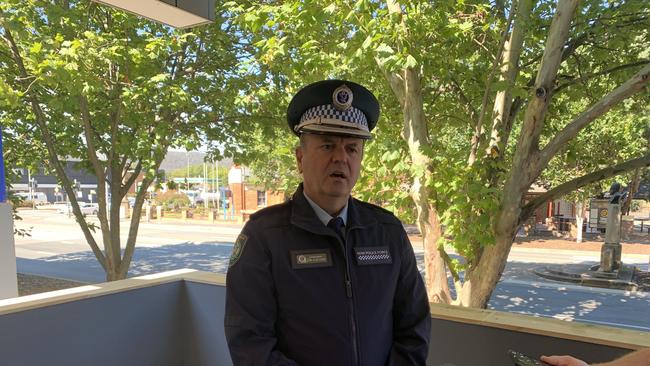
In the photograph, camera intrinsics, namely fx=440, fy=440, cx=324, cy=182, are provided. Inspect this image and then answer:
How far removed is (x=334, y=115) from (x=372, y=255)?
418mm

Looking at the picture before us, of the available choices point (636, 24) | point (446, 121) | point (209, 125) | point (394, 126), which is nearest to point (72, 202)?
point (209, 125)

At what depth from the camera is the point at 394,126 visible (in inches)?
160

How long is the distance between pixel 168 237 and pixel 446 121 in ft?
54.1

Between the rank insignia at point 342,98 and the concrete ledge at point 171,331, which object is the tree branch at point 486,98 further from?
the rank insignia at point 342,98

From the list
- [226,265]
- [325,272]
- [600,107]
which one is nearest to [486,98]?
[600,107]

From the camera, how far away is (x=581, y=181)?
118 inches

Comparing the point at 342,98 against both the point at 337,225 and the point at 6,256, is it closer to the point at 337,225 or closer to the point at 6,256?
the point at 337,225

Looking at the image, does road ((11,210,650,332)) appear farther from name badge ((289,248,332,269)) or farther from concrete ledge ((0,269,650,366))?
name badge ((289,248,332,269))

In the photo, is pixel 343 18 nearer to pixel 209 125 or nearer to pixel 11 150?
pixel 209 125

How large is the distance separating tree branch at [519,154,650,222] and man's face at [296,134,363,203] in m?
2.26

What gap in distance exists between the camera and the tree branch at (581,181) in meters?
2.88

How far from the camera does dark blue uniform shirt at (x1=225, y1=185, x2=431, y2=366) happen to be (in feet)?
Answer: 3.73

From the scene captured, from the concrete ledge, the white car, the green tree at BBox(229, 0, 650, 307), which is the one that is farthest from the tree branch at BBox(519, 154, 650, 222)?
the white car

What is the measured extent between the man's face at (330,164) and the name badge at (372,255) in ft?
0.55
